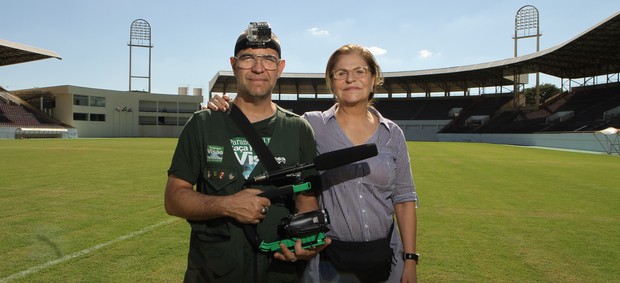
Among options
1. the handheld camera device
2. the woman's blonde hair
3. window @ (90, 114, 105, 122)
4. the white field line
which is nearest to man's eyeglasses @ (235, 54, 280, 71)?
the woman's blonde hair

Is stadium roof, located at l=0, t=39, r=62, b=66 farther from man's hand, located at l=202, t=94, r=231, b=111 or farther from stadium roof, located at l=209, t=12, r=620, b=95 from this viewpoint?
man's hand, located at l=202, t=94, r=231, b=111

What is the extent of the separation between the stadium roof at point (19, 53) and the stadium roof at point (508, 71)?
2238 cm

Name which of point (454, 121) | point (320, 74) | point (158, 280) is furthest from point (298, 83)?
point (158, 280)

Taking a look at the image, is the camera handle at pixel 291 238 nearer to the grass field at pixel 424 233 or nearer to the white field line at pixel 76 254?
the grass field at pixel 424 233

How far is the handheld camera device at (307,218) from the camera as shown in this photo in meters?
2.07

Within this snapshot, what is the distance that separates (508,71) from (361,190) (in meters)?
61.2

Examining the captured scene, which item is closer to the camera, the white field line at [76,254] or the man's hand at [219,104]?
the man's hand at [219,104]

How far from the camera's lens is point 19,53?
53781 millimetres

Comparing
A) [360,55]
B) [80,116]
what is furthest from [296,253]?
[80,116]

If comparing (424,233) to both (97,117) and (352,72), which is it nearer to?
(352,72)

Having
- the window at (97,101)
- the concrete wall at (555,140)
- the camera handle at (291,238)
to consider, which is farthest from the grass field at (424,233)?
the window at (97,101)

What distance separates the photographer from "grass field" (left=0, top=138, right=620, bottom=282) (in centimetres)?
457

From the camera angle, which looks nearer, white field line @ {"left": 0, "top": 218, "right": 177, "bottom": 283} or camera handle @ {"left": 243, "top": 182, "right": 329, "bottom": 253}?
camera handle @ {"left": 243, "top": 182, "right": 329, "bottom": 253}

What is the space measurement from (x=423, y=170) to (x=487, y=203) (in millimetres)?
6896
